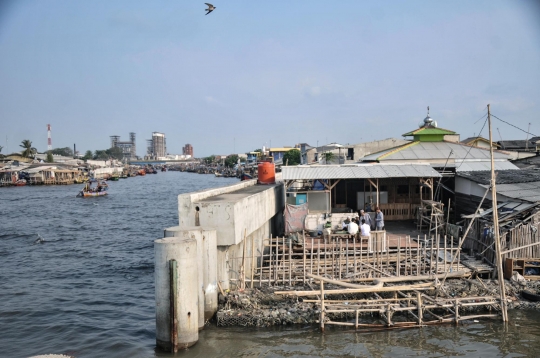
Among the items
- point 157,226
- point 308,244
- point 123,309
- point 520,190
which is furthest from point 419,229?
point 157,226

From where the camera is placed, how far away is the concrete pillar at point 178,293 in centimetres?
1275

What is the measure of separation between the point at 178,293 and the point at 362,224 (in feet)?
32.5

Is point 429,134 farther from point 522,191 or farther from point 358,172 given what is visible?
point 522,191

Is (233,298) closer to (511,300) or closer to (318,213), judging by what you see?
(318,213)

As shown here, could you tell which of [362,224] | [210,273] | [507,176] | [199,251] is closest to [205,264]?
[210,273]

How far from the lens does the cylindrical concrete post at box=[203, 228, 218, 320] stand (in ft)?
47.9

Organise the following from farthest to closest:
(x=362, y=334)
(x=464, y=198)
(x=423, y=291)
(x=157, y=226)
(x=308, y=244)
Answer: (x=157, y=226)
(x=464, y=198)
(x=308, y=244)
(x=423, y=291)
(x=362, y=334)

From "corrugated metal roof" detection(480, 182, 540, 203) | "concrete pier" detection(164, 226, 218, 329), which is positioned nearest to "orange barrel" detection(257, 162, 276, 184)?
"corrugated metal roof" detection(480, 182, 540, 203)

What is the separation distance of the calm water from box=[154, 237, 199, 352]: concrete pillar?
0.51m

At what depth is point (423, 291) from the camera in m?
15.6

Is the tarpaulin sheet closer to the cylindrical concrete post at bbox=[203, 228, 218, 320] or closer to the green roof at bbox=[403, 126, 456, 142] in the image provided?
the cylindrical concrete post at bbox=[203, 228, 218, 320]

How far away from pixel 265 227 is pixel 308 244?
374 centimetres

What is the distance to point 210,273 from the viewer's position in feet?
48.4

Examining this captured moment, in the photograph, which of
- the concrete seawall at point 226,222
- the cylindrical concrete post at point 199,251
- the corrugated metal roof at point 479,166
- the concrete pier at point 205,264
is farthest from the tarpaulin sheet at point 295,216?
the corrugated metal roof at point 479,166
